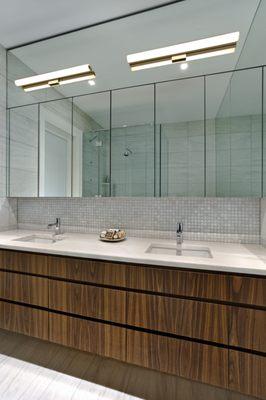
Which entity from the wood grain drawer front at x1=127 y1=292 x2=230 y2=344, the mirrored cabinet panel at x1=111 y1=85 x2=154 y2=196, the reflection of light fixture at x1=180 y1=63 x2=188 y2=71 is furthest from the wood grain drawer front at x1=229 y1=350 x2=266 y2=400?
the reflection of light fixture at x1=180 y1=63 x2=188 y2=71

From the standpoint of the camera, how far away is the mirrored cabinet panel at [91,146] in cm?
191

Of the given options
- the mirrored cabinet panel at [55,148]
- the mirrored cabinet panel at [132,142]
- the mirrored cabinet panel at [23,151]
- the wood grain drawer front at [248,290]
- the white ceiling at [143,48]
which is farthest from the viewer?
the mirrored cabinet panel at [23,151]

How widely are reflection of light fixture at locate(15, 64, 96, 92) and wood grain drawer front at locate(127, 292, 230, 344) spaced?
193 centimetres

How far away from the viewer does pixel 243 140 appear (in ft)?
5.14

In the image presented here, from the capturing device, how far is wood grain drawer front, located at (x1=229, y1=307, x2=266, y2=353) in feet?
3.53

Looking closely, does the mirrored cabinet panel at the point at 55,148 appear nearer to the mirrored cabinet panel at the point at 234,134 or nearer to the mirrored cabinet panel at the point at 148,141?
the mirrored cabinet panel at the point at 148,141

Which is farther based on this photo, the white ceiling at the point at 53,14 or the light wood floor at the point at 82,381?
the white ceiling at the point at 53,14

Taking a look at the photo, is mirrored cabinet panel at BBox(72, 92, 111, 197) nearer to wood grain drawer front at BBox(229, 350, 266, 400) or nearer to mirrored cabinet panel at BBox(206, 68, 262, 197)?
mirrored cabinet panel at BBox(206, 68, 262, 197)

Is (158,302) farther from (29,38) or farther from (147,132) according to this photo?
(29,38)

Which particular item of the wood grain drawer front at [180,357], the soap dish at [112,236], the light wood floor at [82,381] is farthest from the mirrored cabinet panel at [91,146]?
the light wood floor at [82,381]

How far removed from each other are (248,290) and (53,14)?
2.55 metres

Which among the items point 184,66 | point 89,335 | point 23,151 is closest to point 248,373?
point 89,335

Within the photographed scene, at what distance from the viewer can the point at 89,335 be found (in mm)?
1372

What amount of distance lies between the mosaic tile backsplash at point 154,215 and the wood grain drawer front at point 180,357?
0.81m
